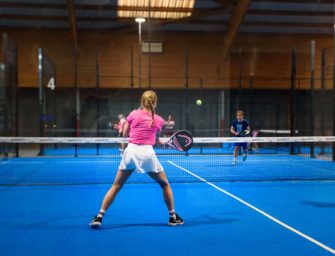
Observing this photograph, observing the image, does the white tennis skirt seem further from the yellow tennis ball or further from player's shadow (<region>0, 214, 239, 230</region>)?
the yellow tennis ball

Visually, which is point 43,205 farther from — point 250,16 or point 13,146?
point 250,16

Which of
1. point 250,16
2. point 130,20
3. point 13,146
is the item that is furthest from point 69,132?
point 250,16

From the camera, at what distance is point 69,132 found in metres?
24.6

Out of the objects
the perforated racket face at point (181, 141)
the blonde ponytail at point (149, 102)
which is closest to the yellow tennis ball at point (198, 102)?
the perforated racket face at point (181, 141)

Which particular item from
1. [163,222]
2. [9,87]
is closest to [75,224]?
[163,222]

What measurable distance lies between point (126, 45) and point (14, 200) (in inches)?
759

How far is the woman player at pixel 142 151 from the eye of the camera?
535 centimetres

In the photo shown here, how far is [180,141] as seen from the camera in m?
6.43

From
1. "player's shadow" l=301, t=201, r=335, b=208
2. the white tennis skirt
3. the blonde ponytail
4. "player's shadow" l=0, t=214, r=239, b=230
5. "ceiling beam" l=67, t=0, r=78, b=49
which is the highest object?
"ceiling beam" l=67, t=0, r=78, b=49

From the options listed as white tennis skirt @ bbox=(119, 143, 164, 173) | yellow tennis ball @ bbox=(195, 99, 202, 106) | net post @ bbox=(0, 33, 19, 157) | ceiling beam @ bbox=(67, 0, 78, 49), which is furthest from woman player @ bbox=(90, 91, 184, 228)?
yellow tennis ball @ bbox=(195, 99, 202, 106)

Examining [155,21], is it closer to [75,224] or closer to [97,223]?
[75,224]

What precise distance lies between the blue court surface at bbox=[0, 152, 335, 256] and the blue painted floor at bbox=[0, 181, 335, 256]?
12 mm

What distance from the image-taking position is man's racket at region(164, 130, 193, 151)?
634cm

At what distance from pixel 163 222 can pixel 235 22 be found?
19823mm
